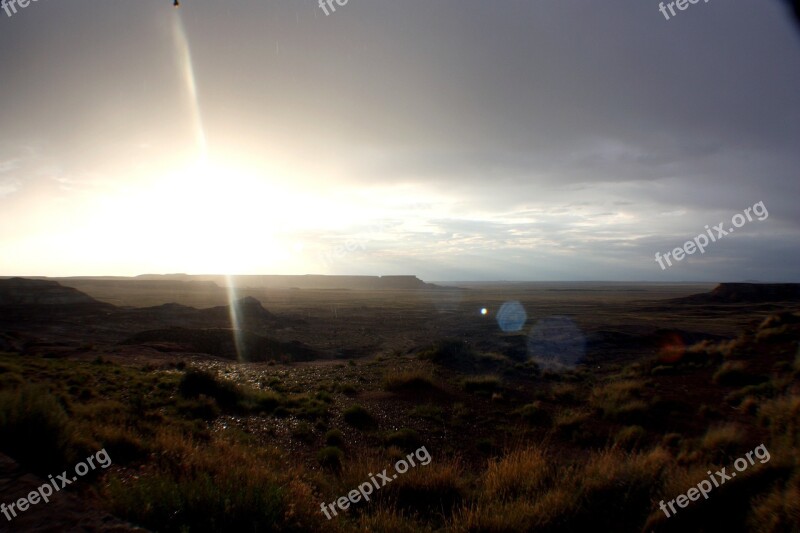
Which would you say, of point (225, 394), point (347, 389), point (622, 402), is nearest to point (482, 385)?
point (622, 402)

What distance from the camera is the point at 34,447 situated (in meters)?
5.57

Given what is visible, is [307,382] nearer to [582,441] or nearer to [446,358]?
[446,358]

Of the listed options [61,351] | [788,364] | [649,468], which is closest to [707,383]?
[788,364]

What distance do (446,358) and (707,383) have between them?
12528 millimetres

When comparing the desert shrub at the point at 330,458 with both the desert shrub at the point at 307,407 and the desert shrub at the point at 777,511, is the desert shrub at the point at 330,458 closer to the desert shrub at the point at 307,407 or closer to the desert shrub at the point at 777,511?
the desert shrub at the point at 307,407

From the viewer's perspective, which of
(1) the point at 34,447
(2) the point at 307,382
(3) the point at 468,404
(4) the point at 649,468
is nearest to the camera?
(1) the point at 34,447

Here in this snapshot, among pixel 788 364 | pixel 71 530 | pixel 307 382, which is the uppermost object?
pixel 71 530

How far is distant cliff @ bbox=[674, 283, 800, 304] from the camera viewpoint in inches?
3435

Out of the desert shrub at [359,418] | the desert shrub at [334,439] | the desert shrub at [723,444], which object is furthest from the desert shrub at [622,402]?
the desert shrub at [334,439]

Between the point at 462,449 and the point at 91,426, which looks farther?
the point at 462,449

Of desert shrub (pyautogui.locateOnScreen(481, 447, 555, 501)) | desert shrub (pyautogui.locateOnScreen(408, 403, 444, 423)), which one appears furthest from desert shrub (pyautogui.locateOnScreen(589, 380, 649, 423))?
desert shrub (pyautogui.locateOnScreen(481, 447, 555, 501))

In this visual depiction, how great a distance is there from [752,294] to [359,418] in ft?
358

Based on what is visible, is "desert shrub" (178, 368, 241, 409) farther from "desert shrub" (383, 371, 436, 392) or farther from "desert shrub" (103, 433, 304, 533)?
"desert shrub" (103, 433, 304, 533)

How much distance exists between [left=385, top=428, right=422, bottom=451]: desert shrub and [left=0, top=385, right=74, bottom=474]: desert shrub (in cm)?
693
